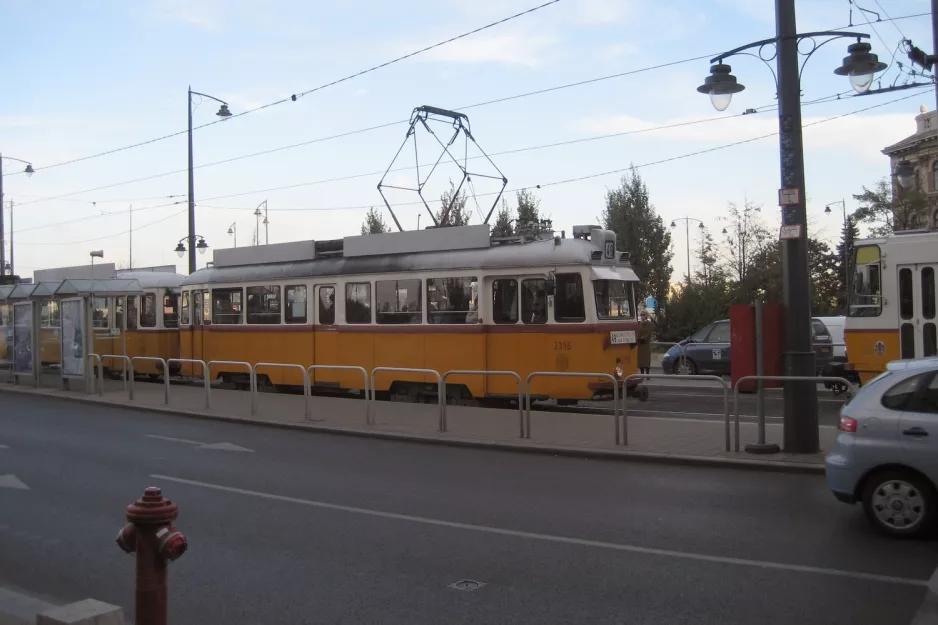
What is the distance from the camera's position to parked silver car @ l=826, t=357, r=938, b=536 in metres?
6.77

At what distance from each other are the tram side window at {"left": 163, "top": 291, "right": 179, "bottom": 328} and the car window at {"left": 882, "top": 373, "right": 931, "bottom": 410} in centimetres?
2054

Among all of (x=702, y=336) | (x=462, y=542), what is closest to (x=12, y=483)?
(x=462, y=542)

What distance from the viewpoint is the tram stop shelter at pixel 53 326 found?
20172 millimetres

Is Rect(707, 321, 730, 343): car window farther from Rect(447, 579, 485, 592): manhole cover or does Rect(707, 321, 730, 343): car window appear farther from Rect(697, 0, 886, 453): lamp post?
Rect(447, 579, 485, 592): manhole cover

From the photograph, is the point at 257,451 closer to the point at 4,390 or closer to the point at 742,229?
the point at 4,390

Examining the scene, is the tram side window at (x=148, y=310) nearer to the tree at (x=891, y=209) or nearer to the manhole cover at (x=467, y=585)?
the manhole cover at (x=467, y=585)

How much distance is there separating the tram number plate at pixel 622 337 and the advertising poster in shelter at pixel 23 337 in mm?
15668

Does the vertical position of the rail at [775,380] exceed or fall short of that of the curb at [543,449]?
it exceeds it

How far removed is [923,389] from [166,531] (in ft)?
19.0

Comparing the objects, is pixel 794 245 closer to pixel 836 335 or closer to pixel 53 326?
pixel 836 335

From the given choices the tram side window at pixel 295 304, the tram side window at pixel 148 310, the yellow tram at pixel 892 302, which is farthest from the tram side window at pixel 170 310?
the yellow tram at pixel 892 302

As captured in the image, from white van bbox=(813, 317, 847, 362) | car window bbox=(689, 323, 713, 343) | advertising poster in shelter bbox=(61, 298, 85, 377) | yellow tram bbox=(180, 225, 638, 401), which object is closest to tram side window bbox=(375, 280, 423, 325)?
yellow tram bbox=(180, 225, 638, 401)

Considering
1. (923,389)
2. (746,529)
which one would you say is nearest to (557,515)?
(746,529)

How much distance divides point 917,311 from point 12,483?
14.0m
